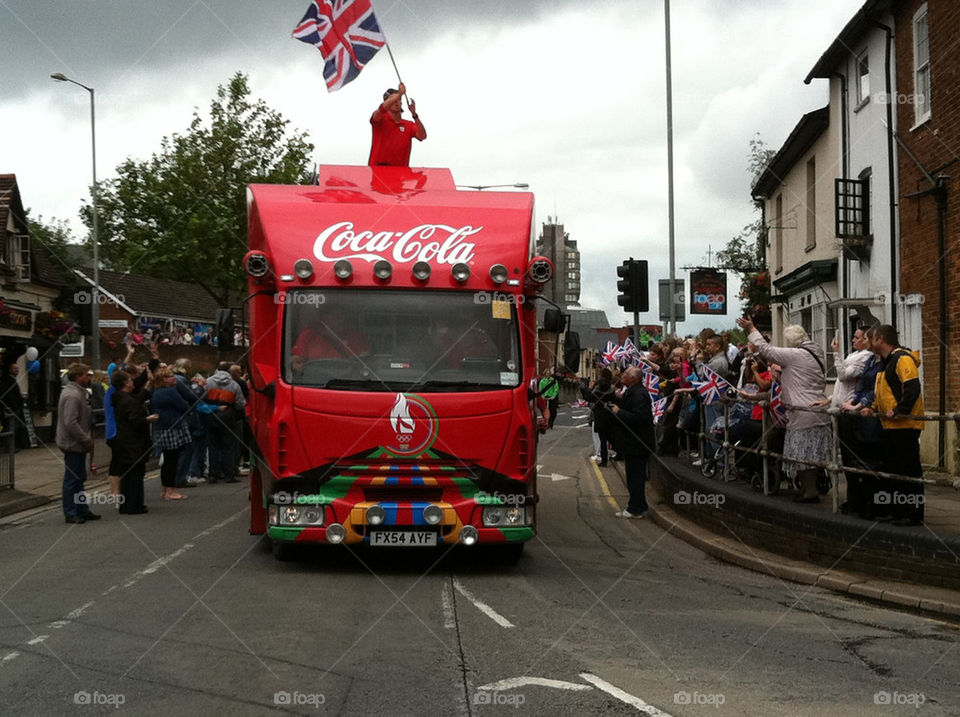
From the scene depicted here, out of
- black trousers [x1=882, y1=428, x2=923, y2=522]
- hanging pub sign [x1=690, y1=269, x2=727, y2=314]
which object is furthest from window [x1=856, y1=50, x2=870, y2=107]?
hanging pub sign [x1=690, y1=269, x2=727, y2=314]

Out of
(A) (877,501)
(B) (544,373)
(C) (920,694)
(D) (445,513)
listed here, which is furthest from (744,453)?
(C) (920,694)

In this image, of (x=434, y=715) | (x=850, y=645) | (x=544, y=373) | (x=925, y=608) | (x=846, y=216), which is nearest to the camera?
(x=434, y=715)

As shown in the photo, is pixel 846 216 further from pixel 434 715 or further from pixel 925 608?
pixel 434 715

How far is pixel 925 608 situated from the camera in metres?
8.52

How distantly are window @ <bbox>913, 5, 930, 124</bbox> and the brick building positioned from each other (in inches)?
0.6

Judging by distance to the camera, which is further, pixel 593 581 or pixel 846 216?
pixel 846 216

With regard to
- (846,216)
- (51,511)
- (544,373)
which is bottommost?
(51,511)

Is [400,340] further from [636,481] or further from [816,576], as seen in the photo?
[636,481]

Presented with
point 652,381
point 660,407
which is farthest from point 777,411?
point 652,381

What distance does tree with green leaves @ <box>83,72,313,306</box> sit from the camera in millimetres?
54438

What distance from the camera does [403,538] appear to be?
10039 mm

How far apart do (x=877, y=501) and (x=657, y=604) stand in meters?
2.43

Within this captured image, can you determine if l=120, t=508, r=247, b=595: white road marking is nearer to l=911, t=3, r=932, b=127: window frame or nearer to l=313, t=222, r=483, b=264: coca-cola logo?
l=313, t=222, r=483, b=264: coca-cola logo

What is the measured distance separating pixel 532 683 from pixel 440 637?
4.33 ft
